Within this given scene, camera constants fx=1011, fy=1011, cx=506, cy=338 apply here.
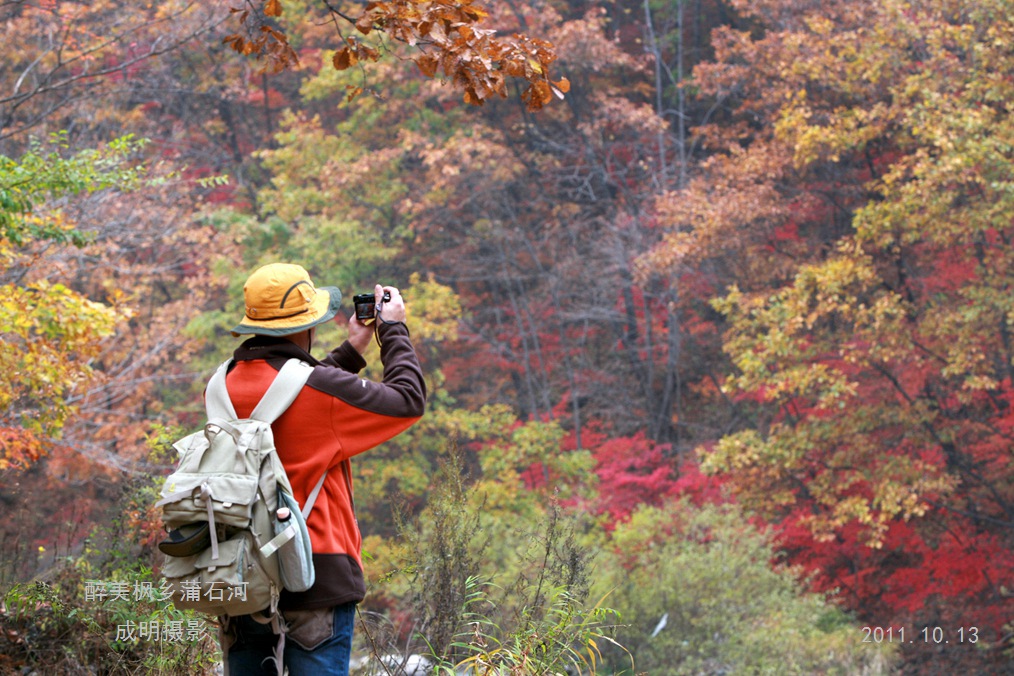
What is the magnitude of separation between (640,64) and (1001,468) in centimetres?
792

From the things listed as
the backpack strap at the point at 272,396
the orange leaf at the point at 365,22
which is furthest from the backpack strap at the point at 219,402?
the orange leaf at the point at 365,22

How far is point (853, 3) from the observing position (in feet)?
40.7

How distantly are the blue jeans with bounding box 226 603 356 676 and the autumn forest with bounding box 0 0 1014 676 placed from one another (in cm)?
76

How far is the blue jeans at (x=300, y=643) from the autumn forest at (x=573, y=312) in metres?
0.76

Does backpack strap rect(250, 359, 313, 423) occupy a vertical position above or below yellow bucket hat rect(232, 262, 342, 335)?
below

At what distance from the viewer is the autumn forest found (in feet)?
13.9

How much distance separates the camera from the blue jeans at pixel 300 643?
2.30m

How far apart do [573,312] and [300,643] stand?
525 inches

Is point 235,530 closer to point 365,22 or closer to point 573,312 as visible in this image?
point 365,22

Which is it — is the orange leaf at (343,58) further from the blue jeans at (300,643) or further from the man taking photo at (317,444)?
Answer: the blue jeans at (300,643)

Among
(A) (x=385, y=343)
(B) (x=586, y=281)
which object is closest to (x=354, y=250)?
(B) (x=586, y=281)

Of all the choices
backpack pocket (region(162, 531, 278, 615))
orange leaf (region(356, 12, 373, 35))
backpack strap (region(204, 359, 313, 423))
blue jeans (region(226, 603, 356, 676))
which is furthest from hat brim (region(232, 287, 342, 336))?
orange leaf (region(356, 12, 373, 35))

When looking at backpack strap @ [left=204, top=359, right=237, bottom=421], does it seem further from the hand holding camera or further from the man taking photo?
the hand holding camera

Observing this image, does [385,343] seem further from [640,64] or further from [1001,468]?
[640,64]
